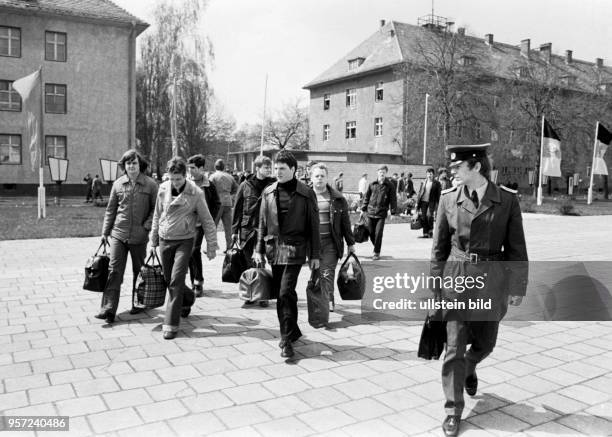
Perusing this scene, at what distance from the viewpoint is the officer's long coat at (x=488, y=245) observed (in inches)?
142

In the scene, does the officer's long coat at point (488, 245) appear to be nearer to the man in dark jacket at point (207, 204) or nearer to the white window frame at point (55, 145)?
Answer: the man in dark jacket at point (207, 204)

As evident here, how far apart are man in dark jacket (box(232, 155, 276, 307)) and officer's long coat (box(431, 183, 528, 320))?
3742 millimetres

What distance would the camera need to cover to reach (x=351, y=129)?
53.2 m

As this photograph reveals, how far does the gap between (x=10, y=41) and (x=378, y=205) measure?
3180 cm

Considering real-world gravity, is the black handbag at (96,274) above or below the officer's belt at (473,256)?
below

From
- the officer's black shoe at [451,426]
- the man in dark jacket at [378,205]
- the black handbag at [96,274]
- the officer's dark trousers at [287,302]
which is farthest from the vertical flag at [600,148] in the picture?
the officer's black shoe at [451,426]

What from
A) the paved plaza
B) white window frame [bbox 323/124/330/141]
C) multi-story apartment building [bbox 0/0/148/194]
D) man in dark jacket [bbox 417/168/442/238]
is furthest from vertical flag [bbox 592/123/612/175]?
white window frame [bbox 323/124/330/141]

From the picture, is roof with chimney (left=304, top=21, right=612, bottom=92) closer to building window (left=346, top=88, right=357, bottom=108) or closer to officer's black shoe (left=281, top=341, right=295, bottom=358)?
building window (left=346, top=88, right=357, bottom=108)

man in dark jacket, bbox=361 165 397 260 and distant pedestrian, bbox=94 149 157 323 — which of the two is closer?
distant pedestrian, bbox=94 149 157 323

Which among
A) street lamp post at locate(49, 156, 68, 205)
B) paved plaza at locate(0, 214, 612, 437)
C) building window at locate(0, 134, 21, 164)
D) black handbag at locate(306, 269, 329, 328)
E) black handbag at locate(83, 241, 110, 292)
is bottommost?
paved plaza at locate(0, 214, 612, 437)

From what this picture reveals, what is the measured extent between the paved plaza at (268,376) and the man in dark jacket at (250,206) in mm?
889

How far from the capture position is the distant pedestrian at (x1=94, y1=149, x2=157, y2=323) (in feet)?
20.6

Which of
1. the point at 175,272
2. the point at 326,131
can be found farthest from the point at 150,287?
the point at 326,131

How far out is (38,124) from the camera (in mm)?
17531
